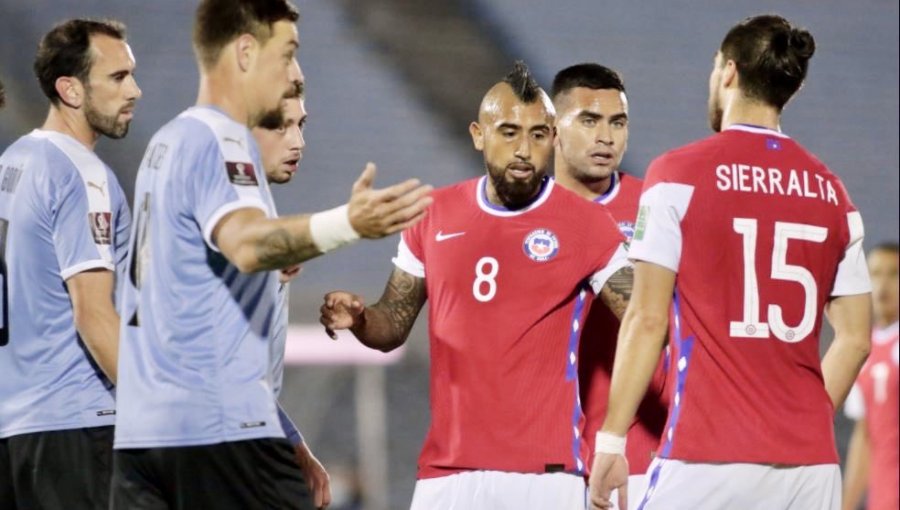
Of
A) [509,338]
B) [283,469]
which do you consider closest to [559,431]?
[509,338]

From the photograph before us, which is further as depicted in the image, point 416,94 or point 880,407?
point 416,94

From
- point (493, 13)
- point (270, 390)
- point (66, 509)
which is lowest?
point (66, 509)

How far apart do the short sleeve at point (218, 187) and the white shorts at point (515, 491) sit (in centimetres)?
160

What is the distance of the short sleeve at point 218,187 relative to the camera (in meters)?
3.61

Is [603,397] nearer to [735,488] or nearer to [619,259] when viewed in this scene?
[619,259]

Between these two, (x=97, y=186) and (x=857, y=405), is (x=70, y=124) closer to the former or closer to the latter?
(x=97, y=186)

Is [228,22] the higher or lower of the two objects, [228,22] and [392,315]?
the higher

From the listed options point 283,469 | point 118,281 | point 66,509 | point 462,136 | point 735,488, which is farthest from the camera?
point 462,136

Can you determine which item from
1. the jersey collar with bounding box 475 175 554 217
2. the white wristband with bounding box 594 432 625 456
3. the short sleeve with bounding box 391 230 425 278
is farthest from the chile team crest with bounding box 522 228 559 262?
the white wristband with bounding box 594 432 625 456

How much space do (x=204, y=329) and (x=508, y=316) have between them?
1.49 meters

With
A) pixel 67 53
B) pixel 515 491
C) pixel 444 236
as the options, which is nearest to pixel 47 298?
pixel 67 53

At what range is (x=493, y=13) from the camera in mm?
11977

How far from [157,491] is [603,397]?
207 cm

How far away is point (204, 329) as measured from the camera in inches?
144
